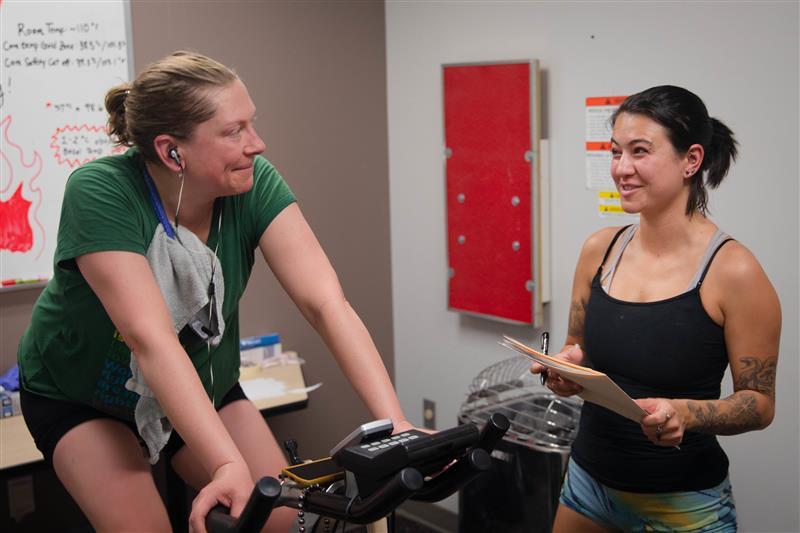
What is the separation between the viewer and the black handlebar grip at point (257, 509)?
3.66 ft

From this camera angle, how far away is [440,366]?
3.64m

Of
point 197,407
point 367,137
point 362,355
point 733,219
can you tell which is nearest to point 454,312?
point 367,137

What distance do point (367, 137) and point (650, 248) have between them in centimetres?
192

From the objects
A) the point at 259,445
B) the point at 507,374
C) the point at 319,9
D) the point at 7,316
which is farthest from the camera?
the point at 319,9

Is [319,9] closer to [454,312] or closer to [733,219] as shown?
[454,312]

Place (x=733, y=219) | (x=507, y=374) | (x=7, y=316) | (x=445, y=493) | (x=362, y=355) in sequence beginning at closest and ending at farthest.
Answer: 1. (x=445, y=493)
2. (x=362, y=355)
3. (x=733, y=219)
4. (x=7, y=316)
5. (x=507, y=374)

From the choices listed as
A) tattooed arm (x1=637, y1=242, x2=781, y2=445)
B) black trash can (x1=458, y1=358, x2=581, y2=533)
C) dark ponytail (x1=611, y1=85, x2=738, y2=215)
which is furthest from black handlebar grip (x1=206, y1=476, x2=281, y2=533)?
black trash can (x1=458, y1=358, x2=581, y2=533)

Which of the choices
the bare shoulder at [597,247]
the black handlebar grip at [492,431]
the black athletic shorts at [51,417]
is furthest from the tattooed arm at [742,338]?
the black athletic shorts at [51,417]

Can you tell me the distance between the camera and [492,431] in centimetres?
129

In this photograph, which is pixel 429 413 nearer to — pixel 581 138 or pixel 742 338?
pixel 581 138

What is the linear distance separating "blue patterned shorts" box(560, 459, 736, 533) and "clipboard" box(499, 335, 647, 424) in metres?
0.29

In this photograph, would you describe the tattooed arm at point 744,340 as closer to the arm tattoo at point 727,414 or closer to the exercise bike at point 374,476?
the arm tattoo at point 727,414

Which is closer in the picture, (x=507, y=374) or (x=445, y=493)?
(x=445, y=493)

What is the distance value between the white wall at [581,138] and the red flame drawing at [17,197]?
1.48 meters
